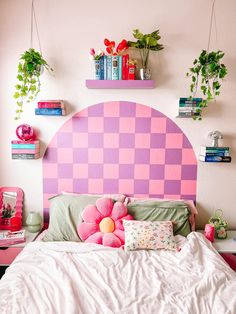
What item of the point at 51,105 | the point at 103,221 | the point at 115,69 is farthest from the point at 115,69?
the point at 103,221

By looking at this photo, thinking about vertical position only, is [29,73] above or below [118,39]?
below

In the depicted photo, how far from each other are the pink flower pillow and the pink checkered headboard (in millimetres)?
264

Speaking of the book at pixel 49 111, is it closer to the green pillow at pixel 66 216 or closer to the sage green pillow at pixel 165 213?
the green pillow at pixel 66 216

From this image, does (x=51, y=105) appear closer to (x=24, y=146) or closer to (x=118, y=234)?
(x=24, y=146)

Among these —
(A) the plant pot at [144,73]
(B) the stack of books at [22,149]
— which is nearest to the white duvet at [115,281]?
(B) the stack of books at [22,149]

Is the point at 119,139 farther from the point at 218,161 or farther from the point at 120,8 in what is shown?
the point at 120,8

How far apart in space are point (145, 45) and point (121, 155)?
956mm

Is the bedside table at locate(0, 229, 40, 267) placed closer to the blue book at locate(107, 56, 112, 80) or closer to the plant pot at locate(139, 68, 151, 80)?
A: the blue book at locate(107, 56, 112, 80)

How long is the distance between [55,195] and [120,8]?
1748mm

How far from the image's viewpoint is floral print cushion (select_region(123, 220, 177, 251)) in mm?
1972

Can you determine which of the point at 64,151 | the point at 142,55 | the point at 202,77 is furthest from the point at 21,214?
the point at 202,77

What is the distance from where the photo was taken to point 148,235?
2.01 m

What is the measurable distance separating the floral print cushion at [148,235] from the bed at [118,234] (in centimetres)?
2

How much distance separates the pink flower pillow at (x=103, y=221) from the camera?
6.95ft
